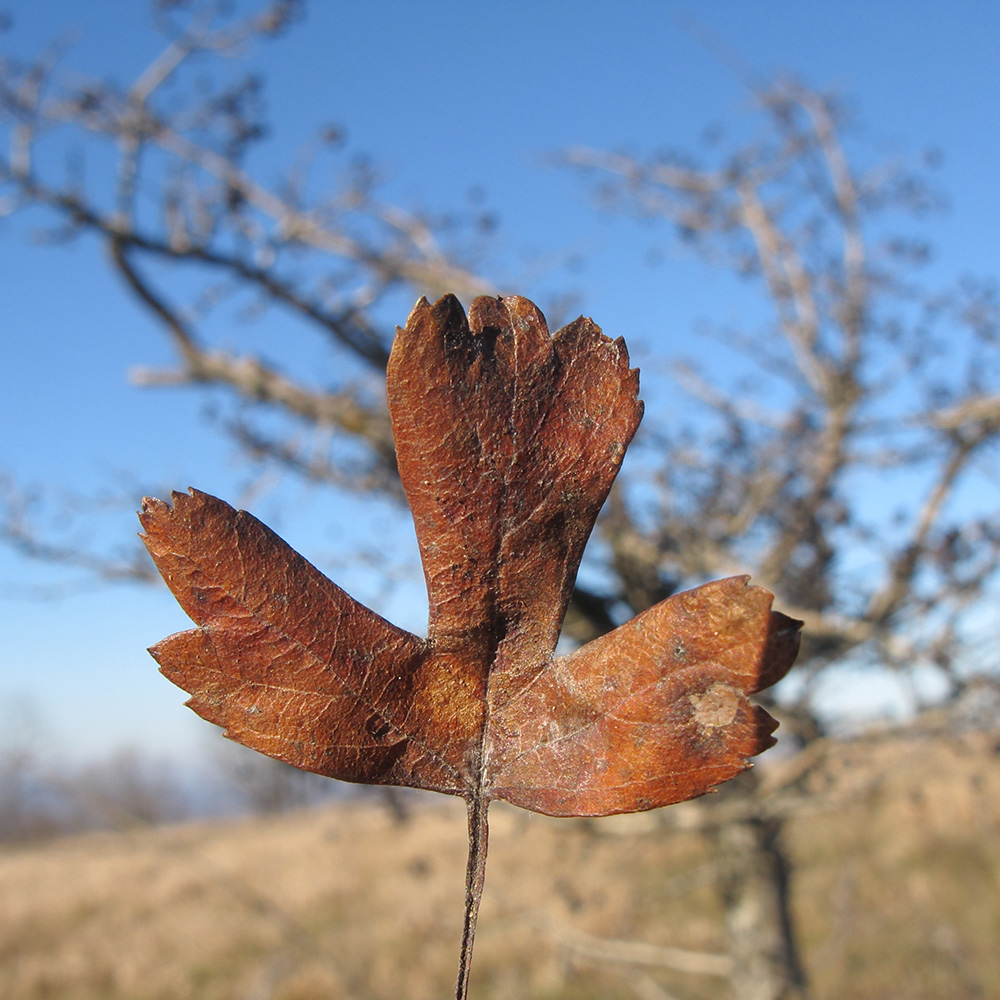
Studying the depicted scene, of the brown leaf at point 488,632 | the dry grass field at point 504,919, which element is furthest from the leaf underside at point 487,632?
the dry grass field at point 504,919

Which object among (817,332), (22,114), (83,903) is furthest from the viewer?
(83,903)

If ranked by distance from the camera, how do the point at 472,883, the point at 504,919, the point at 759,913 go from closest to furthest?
1. the point at 472,883
2. the point at 504,919
3. the point at 759,913

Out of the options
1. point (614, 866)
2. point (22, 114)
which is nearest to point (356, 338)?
point (22, 114)

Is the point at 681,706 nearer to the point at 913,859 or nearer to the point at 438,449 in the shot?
the point at 438,449

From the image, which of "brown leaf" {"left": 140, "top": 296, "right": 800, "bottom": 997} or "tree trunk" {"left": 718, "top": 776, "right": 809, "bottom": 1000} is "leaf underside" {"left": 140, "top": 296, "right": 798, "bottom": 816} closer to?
"brown leaf" {"left": 140, "top": 296, "right": 800, "bottom": 997}

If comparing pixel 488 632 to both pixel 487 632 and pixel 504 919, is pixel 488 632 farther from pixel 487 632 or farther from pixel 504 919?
pixel 504 919

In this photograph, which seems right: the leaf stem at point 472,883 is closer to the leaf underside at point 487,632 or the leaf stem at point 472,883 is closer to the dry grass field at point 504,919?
the leaf underside at point 487,632

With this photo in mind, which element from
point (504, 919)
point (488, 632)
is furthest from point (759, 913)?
point (488, 632)
